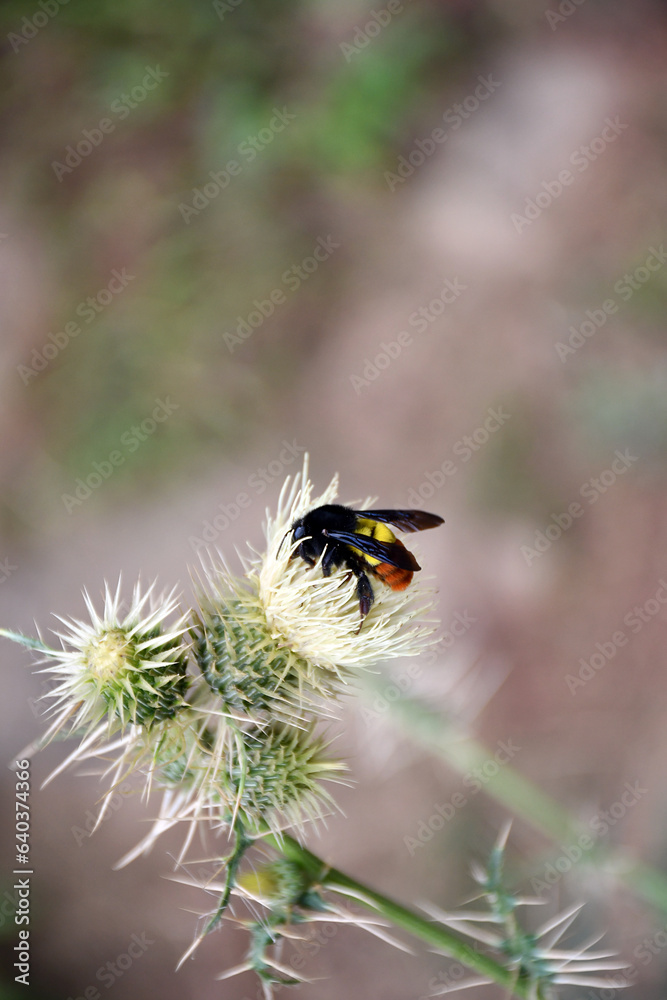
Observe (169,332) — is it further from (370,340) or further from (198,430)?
(370,340)

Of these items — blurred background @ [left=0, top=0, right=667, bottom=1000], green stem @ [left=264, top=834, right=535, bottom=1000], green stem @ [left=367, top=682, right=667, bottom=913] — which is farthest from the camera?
blurred background @ [left=0, top=0, right=667, bottom=1000]

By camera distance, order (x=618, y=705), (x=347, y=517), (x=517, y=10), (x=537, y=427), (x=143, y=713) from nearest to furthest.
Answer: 1. (x=143, y=713)
2. (x=347, y=517)
3. (x=618, y=705)
4. (x=537, y=427)
5. (x=517, y=10)

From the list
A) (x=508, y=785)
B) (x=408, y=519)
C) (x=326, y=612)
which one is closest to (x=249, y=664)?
(x=326, y=612)

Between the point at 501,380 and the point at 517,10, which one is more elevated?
the point at 517,10

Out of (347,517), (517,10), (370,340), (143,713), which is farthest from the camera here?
(517,10)

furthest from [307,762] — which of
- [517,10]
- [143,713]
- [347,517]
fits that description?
[517,10]

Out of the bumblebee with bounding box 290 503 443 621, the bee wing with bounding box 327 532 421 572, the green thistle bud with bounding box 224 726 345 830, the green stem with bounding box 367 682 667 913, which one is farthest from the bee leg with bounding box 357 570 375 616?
the green stem with bounding box 367 682 667 913

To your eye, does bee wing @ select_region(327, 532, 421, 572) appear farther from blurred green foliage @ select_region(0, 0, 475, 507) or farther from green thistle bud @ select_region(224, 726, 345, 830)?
blurred green foliage @ select_region(0, 0, 475, 507)

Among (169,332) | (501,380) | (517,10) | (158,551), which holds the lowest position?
(158,551)
